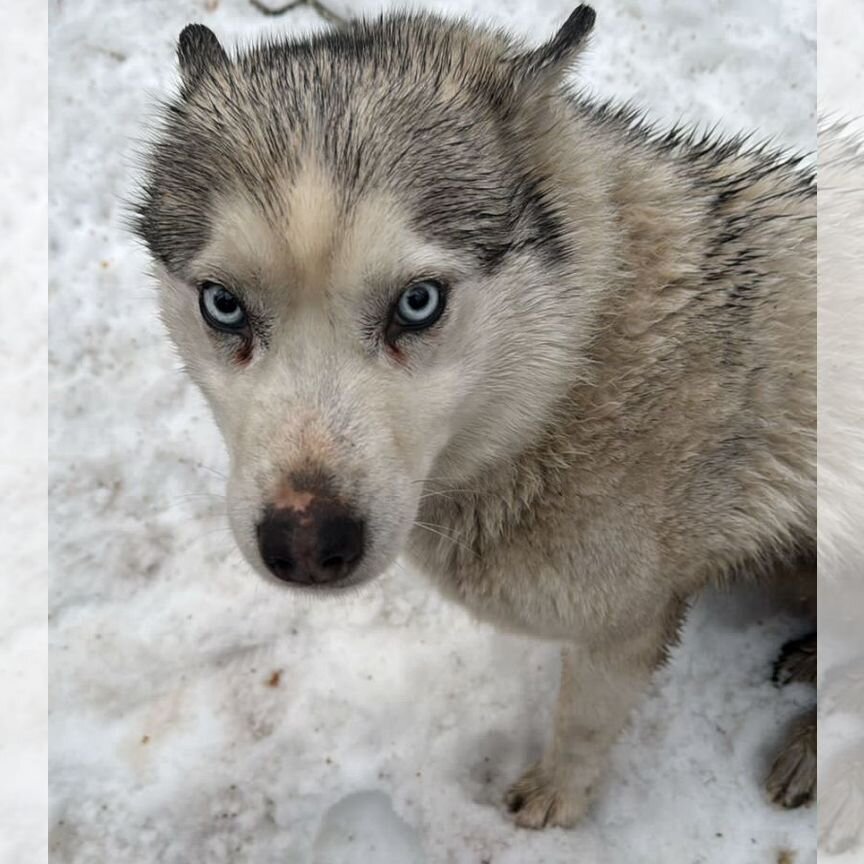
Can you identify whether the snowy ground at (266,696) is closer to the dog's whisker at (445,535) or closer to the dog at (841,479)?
the dog at (841,479)

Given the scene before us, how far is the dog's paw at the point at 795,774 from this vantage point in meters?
2.92

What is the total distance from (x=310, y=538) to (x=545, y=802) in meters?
→ 1.76

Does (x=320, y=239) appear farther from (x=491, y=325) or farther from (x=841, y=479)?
(x=841, y=479)

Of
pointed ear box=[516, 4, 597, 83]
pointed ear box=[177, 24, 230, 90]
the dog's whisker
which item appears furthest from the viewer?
the dog's whisker

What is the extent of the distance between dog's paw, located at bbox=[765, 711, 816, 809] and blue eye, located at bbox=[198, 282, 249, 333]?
2371mm

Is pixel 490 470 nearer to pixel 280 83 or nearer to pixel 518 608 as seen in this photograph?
pixel 518 608

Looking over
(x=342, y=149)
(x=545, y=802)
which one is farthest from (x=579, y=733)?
(x=342, y=149)

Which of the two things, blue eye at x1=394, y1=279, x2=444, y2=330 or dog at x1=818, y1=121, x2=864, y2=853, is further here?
dog at x1=818, y1=121, x2=864, y2=853

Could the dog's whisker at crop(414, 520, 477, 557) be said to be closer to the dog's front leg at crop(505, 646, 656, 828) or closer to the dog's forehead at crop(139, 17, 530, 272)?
the dog's front leg at crop(505, 646, 656, 828)

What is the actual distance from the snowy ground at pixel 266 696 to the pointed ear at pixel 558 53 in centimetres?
191

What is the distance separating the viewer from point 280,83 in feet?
6.22

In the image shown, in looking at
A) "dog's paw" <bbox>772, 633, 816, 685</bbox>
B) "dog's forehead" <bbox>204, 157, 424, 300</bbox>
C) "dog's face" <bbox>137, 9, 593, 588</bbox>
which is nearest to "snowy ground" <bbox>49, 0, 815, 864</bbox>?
"dog's paw" <bbox>772, 633, 816, 685</bbox>

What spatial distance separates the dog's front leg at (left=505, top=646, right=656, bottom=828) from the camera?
2.52 meters
